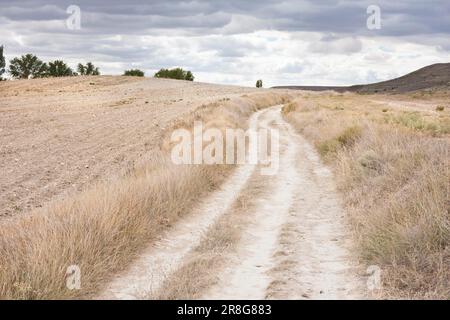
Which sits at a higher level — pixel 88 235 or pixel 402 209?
pixel 402 209

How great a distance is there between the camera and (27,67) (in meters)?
116

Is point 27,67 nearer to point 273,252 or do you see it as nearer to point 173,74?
point 173,74

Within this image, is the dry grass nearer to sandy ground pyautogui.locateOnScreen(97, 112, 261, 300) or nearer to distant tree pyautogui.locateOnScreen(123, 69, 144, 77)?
sandy ground pyautogui.locateOnScreen(97, 112, 261, 300)

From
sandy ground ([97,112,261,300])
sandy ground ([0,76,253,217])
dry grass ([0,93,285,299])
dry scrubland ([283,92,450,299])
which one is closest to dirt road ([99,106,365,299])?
sandy ground ([97,112,261,300])

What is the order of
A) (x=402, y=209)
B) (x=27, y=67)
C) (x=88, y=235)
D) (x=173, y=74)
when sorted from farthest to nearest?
1. (x=173, y=74)
2. (x=27, y=67)
3. (x=402, y=209)
4. (x=88, y=235)

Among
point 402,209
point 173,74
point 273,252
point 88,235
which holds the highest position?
point 173,74

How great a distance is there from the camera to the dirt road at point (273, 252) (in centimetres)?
706

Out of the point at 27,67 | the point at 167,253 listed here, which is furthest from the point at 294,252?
the point at 27,67

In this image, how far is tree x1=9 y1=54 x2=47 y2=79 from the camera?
113 metres

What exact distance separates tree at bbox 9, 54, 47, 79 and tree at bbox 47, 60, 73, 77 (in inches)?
144

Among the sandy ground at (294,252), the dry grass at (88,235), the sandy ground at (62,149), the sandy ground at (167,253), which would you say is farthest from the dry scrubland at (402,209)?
the sandy ground at (62,149)

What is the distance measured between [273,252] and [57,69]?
414 ft

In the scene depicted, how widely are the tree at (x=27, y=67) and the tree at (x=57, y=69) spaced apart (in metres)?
3.66
